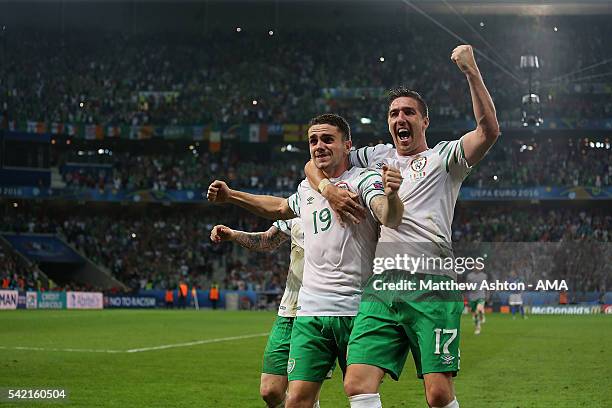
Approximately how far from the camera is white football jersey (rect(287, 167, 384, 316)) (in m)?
5.20

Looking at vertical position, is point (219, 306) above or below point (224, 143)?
below

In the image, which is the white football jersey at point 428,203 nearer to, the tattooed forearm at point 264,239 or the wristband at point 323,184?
the wristband at point 323,184

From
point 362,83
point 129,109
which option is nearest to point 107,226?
point 129,109

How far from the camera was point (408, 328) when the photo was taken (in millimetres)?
5047

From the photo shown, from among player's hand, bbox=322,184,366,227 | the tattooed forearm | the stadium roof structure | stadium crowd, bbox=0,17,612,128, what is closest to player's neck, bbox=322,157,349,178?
player's hand, bbox=322,184,366,227

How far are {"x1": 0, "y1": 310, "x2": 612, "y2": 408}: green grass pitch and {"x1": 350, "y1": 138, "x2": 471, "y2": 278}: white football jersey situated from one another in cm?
499

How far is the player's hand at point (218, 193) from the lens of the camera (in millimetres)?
5750

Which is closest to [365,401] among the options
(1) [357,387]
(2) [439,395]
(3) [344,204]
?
(1) [357,387]

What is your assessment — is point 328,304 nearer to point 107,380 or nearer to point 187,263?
point 107,380

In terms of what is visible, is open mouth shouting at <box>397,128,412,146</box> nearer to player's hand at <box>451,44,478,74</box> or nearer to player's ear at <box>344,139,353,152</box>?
player's ear at <box>344,139,353,152</box>

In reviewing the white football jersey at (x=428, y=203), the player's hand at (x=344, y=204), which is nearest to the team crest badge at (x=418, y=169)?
the white football jersey at (x=428, y=203)

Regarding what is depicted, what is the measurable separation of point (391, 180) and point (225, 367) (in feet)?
32.0

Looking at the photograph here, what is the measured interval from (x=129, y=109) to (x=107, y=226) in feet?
18.9

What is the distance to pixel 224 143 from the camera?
1823 inches
